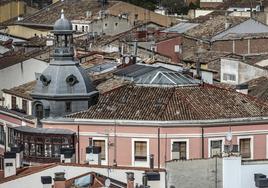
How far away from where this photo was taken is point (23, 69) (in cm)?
5703

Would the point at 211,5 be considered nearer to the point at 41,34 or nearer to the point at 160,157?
the point at 41,34

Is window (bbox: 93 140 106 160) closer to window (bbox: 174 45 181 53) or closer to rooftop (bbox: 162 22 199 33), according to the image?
window (bbox: 174 45 181 53)

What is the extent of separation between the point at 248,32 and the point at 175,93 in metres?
33.8

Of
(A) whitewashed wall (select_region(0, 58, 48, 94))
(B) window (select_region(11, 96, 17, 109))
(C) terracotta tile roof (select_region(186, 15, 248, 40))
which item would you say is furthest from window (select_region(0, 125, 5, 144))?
(C) terracotta tile roof (select_region(186, 15, 248, 40))

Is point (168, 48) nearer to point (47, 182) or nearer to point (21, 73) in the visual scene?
point (21, 73)

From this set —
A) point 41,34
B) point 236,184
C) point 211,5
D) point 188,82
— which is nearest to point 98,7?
point 41,34

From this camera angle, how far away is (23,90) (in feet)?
174

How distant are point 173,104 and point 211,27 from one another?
3647 cm

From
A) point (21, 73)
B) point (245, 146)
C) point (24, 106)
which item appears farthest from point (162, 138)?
point (21, 73)

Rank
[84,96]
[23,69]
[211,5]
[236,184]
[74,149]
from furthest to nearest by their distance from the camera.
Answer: [211,5]
[23,69]
[84,96]
[74,149]
[236,184]

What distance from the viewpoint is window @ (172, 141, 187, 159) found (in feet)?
144

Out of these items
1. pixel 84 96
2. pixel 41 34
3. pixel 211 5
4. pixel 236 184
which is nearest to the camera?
pixel 236 184

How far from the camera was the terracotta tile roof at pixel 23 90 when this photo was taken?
51719mm

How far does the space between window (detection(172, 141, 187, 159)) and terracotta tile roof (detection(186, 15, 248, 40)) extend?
3402 cm
